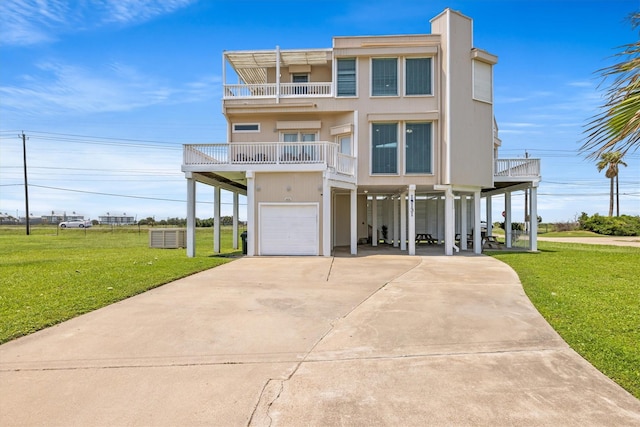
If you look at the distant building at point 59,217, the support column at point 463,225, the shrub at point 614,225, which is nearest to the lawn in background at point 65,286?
the support column at point 463,225

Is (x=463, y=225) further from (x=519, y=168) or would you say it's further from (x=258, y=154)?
(x=258, y=154)

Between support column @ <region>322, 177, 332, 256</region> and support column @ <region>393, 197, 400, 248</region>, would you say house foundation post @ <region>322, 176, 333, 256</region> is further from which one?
support column @ <region>393, 197, 400, 248</region>

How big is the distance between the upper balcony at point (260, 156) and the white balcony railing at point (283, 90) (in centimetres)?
339

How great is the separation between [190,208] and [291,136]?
5.83m

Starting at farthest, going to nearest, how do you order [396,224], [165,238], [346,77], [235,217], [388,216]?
[388,216], [165,238], [396,224], [235,217], [346,77]

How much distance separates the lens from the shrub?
40.9 meters

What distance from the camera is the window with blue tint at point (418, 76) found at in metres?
17.0

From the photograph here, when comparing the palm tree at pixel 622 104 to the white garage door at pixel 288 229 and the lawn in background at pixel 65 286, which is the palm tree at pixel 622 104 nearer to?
the lawn in background at pixel 65 286

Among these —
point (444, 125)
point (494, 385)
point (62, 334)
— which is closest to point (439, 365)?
point (494, 385)

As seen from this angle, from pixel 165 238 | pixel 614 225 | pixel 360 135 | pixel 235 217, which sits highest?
pixel 360 135

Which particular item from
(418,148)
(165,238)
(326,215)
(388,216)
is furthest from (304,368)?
(388,216)

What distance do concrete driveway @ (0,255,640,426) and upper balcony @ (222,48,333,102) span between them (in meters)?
12.6

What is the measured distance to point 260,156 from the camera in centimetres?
1546

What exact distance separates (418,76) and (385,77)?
146 centimetres
